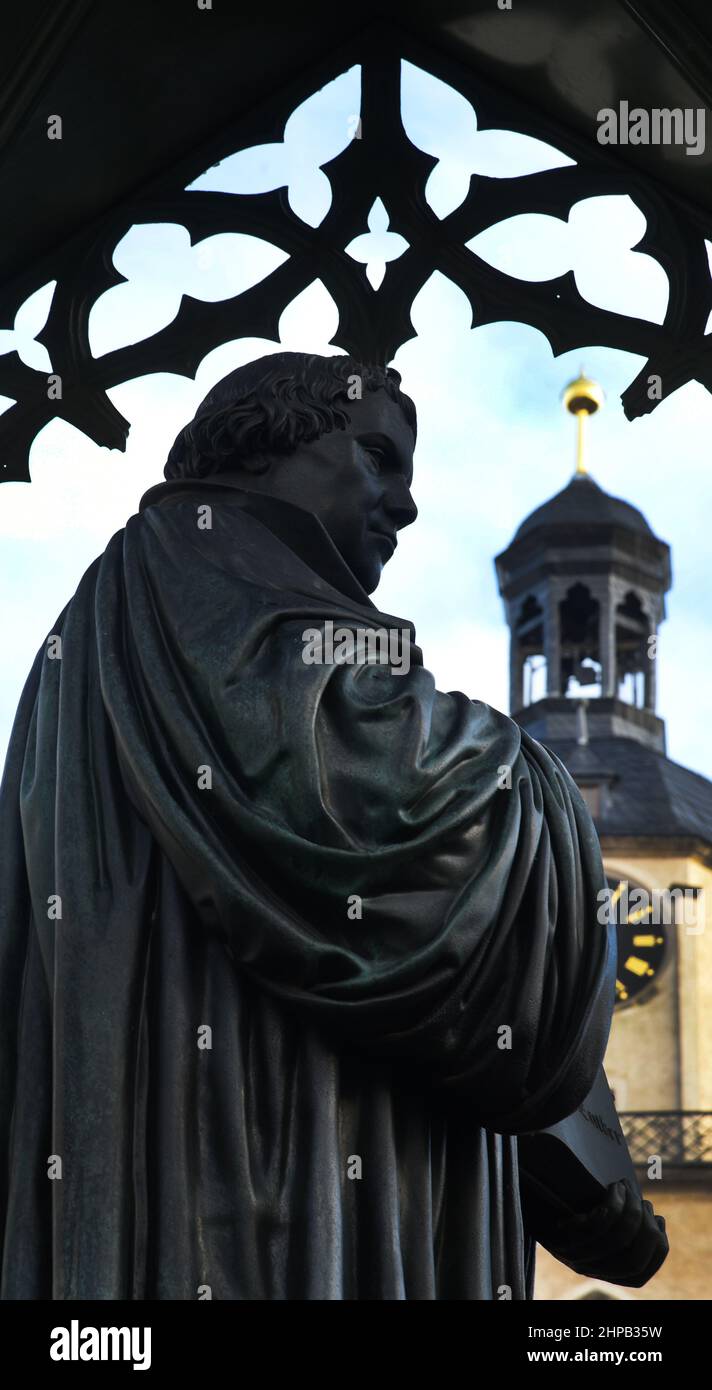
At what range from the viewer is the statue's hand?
418cm

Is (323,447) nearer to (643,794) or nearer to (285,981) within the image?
(285,981)

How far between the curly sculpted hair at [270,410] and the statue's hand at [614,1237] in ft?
3.87

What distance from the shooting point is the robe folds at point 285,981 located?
3705 millimetres

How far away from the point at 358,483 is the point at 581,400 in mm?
52365

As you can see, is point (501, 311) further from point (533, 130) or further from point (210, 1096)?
point (210, 1096)

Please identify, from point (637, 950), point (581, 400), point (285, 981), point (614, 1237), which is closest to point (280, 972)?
point (285, 981)

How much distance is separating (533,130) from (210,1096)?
3261 millimetres

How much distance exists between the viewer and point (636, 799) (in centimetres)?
5053

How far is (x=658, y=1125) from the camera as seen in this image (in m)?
48.2

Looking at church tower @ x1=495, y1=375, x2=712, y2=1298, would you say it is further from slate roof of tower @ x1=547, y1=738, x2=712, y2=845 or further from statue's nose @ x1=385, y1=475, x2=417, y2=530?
statue's nose @ x1=385, y1=475, x2=417, y2=530

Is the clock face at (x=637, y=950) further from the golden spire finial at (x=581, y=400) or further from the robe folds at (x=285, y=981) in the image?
the robe folds at (x=285, y=981)

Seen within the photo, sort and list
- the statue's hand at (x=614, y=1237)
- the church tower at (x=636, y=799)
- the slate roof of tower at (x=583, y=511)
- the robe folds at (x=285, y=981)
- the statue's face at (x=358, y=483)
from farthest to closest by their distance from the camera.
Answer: the slate roof of tower at (x=583, y=511)
the church tower at (x=636, y=799)
the statue's face at (x=358, y=483)
the statue's hand at (x=614, y=1237)
the robe folds at (x=285, y=981)

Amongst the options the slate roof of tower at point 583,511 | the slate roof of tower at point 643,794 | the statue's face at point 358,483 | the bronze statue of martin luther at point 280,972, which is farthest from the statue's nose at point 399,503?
the slate roof of tower at point 583,511
